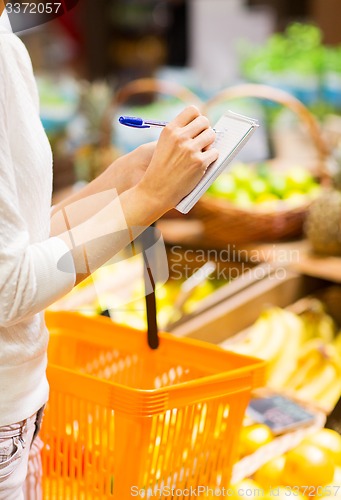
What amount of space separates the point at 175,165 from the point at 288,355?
1345 millimetres

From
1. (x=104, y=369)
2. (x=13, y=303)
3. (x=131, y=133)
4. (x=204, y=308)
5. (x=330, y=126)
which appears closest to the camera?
(x=13, y=303)

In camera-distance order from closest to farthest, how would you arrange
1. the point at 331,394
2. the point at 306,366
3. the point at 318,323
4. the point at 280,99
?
the point at 331,394 → the point at 306,366 → the point at 318,323 → the point at 280,99

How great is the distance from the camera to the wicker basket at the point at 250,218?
2.51 m

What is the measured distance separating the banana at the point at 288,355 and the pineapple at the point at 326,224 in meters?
0.27

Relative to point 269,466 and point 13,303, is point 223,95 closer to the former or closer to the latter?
point 269,466

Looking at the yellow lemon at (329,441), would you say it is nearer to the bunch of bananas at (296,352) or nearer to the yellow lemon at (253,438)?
the yellow lemon at (253,438)

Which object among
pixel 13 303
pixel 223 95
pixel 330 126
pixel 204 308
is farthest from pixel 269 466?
pixel 330 126

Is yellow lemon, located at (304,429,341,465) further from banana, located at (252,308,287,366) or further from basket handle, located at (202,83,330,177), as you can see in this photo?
basket handle, located at (202,83,330,177)

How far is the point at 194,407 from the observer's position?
123 centimetres

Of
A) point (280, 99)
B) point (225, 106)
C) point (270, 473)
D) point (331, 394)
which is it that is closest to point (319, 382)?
point (331, 394)

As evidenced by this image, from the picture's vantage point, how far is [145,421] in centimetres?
112

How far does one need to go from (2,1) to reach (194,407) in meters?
0.71
